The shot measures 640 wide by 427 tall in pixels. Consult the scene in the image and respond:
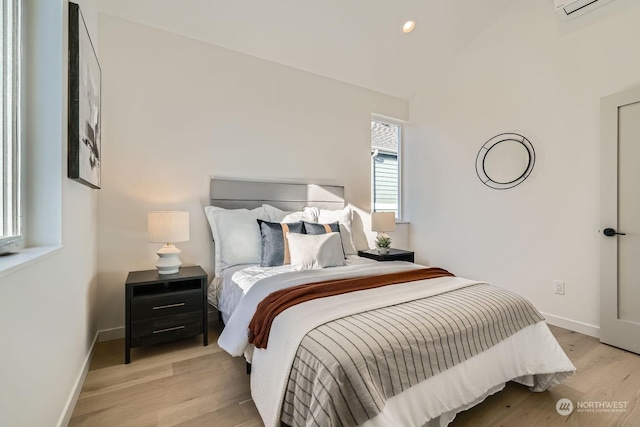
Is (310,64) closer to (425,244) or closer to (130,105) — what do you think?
(130,105)

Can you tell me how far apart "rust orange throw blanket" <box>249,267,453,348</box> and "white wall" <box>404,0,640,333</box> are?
185 centimetres

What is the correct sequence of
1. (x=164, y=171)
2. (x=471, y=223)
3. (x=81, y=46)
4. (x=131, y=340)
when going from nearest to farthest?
(x=81, y=46) → (x=131, y=340) → (x=164, y=171) → (x=471, y=223)

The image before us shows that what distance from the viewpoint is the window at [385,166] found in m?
4.16

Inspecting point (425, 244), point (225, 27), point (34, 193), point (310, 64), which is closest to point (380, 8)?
point (310, 64)

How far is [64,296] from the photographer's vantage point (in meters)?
1.49

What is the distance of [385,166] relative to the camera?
427 centimetres

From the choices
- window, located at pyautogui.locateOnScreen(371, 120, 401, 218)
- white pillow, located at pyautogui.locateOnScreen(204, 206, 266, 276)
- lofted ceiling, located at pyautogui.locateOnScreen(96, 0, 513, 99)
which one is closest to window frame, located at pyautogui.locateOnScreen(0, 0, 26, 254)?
white pillow, located at pyautogui.locateOnScreen(204, 206, 266, 276)

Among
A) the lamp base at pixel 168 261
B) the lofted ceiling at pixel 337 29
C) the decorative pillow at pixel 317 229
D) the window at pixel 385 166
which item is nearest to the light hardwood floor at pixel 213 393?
the lamp base at pixel 168 261

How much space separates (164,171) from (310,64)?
1927mm

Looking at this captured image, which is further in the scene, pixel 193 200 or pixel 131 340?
pixel 193 200

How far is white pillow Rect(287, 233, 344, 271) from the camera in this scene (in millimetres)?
2340

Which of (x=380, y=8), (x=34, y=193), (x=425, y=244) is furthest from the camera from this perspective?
(x=425, y=244)

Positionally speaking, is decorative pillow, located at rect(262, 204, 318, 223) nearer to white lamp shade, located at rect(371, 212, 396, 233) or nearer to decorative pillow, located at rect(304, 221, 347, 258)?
Answer: decorative pillow, located at rect(304, 221, 347, 258)

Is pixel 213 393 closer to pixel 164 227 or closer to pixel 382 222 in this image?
pixel 164 227
